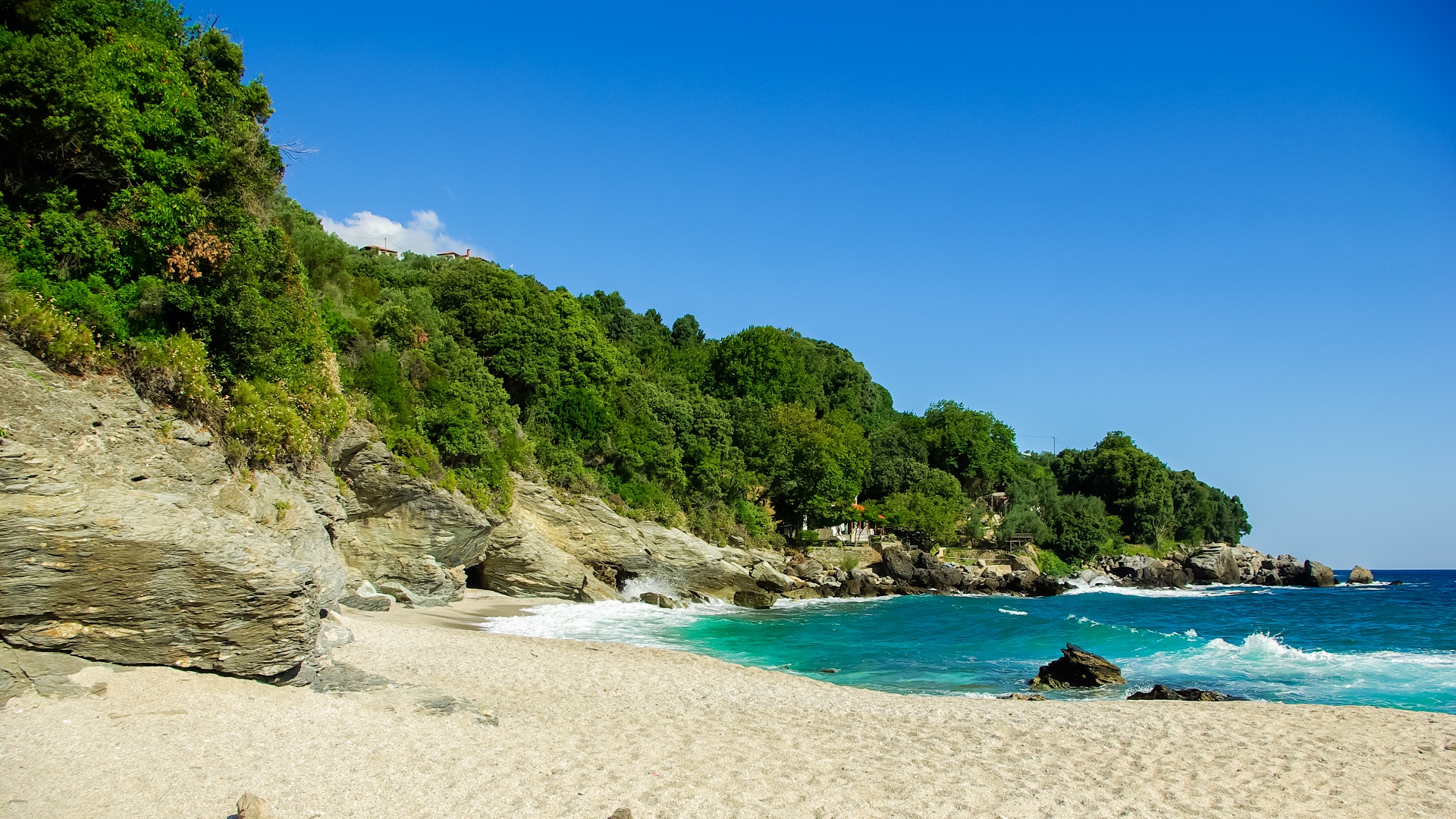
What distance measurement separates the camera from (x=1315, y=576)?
2908 inches

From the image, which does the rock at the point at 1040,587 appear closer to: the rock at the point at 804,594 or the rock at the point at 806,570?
the rock at the point at 806,570

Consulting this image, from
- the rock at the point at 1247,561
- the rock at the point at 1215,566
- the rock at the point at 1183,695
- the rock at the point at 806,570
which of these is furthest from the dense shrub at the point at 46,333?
the rock at the point at 1247,561

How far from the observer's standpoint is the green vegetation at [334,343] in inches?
550

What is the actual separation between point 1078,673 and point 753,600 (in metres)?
19.5

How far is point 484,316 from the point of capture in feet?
133

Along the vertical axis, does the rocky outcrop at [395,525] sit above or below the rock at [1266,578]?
above

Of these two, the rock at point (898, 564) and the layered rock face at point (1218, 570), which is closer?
the rock at point (898, 564)

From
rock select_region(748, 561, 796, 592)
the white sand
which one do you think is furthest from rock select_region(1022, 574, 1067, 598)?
the white sand

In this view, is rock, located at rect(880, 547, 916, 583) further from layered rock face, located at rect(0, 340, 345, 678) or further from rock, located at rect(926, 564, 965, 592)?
layered rock face, located at rect(0, 340, 345, 678)

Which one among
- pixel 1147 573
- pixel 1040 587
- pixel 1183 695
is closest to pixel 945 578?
pixel 1040 587

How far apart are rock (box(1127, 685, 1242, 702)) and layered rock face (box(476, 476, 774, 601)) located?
19968 millimetres

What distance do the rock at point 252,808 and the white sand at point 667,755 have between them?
0.79 meters

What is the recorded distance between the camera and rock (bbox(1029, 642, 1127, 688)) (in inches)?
704

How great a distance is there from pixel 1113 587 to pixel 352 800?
214 ft
